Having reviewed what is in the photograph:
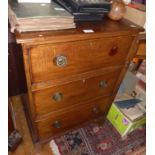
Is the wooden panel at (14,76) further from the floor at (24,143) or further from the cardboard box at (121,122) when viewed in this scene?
the cardboard box at (121,122)

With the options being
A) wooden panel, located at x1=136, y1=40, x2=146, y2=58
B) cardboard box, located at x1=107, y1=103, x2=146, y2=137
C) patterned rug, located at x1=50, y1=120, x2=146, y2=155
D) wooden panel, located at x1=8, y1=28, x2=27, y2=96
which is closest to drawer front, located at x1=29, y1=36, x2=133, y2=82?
wooden panel, located at x1=136, y1=40, x2=146, y2=58

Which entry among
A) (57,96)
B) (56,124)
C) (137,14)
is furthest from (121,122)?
(137,14)

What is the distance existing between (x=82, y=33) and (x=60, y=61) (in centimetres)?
16

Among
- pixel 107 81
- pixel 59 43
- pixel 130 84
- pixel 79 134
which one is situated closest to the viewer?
pixel 59 43

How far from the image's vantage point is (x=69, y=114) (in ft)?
3.44

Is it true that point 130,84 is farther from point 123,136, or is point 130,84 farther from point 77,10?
point 77,10

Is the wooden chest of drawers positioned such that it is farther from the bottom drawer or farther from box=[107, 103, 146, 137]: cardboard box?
box=[107, 103, 146, 137]: cardboard box

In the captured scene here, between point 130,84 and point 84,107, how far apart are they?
0.76 meters

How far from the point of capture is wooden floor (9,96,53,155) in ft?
3.89

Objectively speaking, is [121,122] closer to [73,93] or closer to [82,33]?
[73,93]

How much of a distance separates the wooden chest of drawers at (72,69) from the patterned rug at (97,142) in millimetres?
205

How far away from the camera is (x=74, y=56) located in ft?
2.41

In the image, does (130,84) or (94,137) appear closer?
(94,137)
